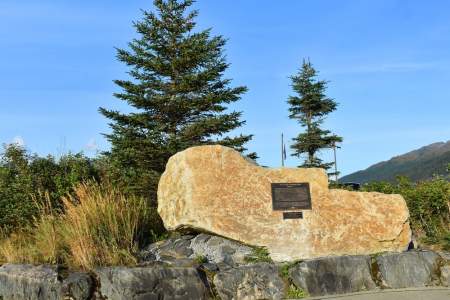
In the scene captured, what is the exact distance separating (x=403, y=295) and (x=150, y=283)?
3828mm

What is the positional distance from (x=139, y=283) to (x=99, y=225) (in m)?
1.67

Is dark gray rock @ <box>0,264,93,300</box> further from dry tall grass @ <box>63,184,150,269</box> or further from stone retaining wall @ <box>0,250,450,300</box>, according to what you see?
dry tall grass @ <box>63,184,150,269</box>

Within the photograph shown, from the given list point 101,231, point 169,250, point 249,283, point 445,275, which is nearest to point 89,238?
point 101,231

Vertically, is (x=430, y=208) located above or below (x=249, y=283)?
above

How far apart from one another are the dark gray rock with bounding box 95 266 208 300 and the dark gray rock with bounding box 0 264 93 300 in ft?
0.87

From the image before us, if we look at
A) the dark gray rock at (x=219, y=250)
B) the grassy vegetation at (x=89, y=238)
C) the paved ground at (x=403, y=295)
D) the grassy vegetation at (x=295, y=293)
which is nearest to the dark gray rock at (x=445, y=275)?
the paved ground at (x=403, y=295)

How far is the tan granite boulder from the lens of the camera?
8.93 m

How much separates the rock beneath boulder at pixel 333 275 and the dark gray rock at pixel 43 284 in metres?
3.19

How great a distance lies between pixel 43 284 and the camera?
769cm

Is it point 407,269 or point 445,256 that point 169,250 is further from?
point 445,256

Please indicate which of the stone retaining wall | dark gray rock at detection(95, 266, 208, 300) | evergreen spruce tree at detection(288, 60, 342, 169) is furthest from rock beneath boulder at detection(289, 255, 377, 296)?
evergreen spruce tree at detection(288, 60, 342, 169)

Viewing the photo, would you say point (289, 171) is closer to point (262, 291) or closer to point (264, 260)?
point (264, 260)

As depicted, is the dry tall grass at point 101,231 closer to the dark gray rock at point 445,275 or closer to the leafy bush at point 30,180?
the leafy bush at point 30,180

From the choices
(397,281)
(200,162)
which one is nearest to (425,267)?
(397,281)
